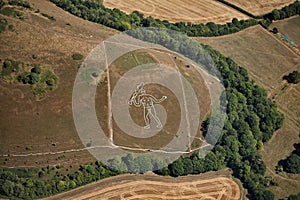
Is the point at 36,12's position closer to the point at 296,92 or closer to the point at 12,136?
the point at 12,136

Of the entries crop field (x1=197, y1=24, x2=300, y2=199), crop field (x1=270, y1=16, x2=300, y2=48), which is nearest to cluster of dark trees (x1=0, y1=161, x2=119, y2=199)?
crop field (x1=197, y1=24, x2=300, y2=199)

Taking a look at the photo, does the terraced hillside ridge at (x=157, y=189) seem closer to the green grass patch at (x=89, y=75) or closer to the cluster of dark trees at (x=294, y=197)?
the cluster of dark trees at (x=294, y=197)

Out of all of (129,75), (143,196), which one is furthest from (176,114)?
(143,196)

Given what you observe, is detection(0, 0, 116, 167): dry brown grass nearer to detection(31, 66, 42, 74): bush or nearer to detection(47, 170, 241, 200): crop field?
detection(31, 66, 42, 74): bush

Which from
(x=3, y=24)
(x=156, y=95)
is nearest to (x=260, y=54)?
(x=156, y=95)

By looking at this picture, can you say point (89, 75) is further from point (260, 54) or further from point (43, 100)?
point (260, 54)
